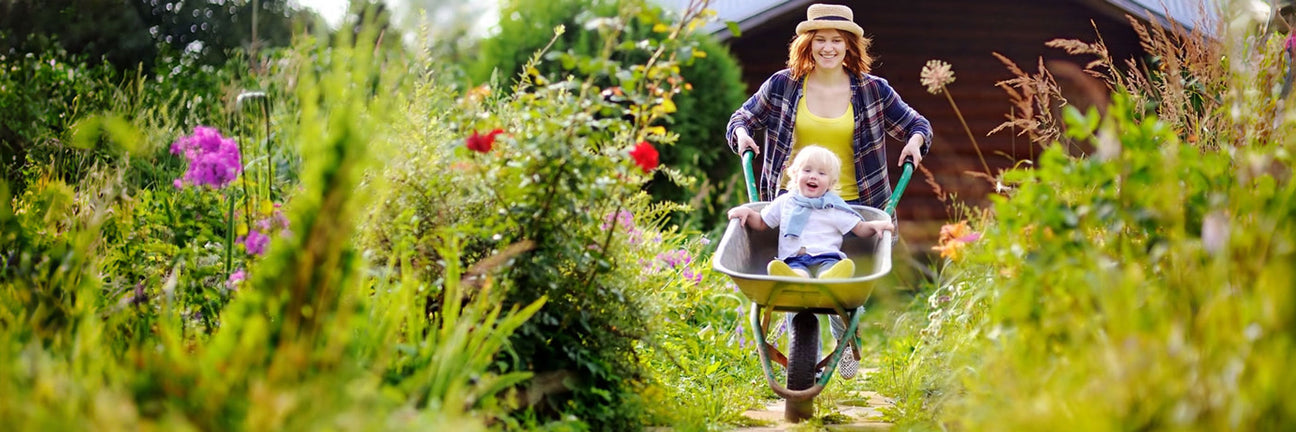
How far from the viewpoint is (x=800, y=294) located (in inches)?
133

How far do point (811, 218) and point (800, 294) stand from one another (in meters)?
0.55

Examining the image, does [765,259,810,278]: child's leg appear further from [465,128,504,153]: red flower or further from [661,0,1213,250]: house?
[661,0,1213,250]: house

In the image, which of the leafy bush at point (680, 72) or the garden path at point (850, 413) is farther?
the leafy bush at point (680, 72)

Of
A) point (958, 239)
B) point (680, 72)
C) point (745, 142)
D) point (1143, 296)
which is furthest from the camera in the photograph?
point (680, 72)

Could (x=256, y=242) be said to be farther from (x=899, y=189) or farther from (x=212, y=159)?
(x=899, y=189)

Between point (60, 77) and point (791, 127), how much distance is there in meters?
5.16

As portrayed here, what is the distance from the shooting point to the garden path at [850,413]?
3.52 m

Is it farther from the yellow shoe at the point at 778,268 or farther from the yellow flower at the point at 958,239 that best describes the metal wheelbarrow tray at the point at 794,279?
the yellow flower at the point at 958,239

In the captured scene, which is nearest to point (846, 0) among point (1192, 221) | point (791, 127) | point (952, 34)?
point (952, 34)

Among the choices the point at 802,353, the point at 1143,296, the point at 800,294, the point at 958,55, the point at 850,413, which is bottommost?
the point at 850,413

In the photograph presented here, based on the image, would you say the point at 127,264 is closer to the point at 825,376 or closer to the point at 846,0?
the point at 825,376

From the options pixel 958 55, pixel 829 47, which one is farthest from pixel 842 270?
pixel 958 55

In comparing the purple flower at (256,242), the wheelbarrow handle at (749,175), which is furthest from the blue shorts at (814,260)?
the purple flower at (256,242)

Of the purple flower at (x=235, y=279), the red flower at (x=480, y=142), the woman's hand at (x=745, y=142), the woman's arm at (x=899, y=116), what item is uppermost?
the woman's arm at (x=899, y=116)
